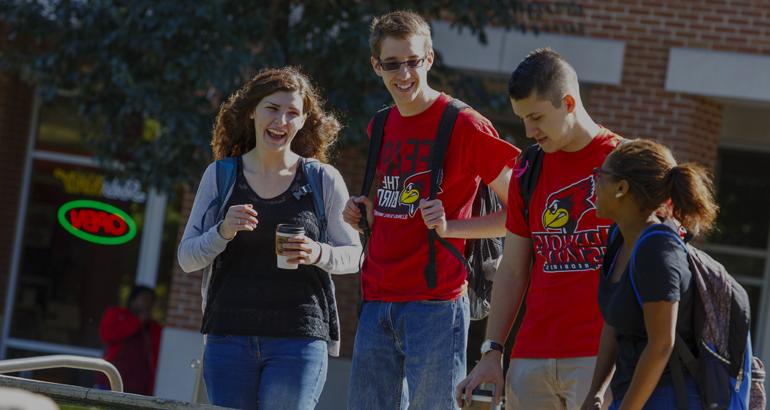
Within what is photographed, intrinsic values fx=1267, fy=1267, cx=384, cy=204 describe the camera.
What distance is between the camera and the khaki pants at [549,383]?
425 centimetres

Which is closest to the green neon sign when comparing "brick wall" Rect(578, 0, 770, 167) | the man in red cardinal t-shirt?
"brick wall" Rect(578, 0, 770, 167)

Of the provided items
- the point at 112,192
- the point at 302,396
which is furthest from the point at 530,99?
the point at 112,192

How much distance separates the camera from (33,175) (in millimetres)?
13961

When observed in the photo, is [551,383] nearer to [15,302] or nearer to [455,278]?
[455,278]

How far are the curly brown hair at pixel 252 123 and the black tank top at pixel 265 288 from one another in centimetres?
38

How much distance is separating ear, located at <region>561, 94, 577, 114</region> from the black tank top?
50.3 inches

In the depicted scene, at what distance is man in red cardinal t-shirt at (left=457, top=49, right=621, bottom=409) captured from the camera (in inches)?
168

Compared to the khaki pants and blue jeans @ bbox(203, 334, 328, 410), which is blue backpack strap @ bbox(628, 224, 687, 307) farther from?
blue jeans @ bbox(203, 334, 328, 410)

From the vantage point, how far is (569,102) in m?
4.32

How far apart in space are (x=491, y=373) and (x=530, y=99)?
977mm

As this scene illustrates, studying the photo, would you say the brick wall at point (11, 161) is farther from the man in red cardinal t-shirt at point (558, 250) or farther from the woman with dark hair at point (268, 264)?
the man in red cardinal t-shirt at point (558, 250)

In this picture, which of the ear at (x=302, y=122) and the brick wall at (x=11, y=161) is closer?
the ear at (x=302, y=122)

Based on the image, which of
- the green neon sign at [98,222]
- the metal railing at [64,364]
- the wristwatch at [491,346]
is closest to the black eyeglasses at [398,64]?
the wristwatch at [491,346]

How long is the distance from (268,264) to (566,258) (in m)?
1.29
